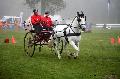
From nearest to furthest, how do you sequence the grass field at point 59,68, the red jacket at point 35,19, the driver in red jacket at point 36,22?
the grass field at point 59,68 < the driver in red jacket at point 36,22 < the red jacket at point 35,19

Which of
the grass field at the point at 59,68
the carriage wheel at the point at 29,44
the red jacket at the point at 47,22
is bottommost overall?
the grass field at the point at 59,68

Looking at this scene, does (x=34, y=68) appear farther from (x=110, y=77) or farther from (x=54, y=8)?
(x=54, y=8)

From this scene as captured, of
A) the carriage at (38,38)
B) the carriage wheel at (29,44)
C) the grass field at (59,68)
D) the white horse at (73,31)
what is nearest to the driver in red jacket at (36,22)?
the carriage at (38,38)

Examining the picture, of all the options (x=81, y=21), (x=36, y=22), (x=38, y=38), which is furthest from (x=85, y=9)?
(x=81, y=21)

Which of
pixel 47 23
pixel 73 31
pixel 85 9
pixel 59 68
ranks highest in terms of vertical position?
pixel 85 9

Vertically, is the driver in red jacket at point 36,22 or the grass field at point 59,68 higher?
the driver in red jacket at point 36,22

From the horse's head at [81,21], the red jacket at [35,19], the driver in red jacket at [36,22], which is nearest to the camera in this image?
the horse's head at [81,21]

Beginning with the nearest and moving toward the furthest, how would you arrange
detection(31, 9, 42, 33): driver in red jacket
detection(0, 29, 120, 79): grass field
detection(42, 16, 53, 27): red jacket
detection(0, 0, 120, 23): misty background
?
detection(0, 29, 120, 79): grass field < detection(31, 9, 42, 33): driver in red jacket < detection(42, 16, 53, 27): red jacket < detection(0, 0, 120, 23): misty background

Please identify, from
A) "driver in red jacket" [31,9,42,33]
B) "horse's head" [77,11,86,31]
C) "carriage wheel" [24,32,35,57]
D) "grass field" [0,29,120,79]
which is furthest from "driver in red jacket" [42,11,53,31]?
"horse's head" [77,11,86,31]

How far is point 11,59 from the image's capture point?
15266 mm

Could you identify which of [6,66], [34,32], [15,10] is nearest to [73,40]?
[34,32]

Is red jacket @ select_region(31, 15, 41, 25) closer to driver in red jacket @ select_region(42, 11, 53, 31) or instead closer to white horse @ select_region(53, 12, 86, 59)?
driver in red jacket @ select_region(42, 11, 53, 31)

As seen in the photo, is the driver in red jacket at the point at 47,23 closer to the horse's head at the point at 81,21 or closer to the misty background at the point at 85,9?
the horse's head at the point at 81,21

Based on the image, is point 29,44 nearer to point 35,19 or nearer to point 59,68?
point 35,19
